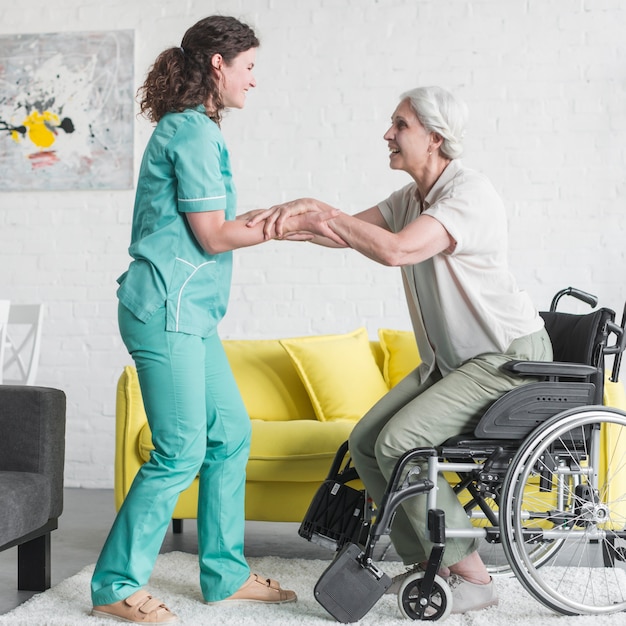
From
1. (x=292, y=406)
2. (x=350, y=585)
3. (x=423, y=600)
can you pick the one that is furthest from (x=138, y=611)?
(x=292, y=406)

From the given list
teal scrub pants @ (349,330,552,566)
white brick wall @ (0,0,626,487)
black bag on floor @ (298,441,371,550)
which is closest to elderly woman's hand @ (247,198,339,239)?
teal scrub pants @ (349,330,552,566)

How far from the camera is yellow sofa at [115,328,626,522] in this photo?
2826 millimetres

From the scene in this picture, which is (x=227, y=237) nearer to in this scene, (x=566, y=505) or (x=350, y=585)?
(x=350, y=585)

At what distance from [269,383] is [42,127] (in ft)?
6.52

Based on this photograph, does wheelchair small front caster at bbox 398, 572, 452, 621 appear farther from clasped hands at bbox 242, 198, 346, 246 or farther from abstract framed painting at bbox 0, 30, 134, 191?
abstract framed painting at bbox 0, 30, 134, 191

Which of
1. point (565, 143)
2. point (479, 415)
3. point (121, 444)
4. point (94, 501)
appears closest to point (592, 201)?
point (565, 143)

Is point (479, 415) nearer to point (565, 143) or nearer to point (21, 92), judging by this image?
point (565, 143)

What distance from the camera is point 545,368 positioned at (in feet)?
7.07

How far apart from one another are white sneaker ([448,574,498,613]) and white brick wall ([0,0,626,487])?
1.99 m

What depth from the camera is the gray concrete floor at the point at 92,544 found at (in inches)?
104

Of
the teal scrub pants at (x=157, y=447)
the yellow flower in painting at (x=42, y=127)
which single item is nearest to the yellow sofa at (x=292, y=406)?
the teal scrub pants at (x=157, y=447)

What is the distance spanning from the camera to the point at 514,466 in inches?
81.7

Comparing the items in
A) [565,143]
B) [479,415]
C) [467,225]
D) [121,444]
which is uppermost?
[565,143]

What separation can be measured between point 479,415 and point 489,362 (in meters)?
0.14
